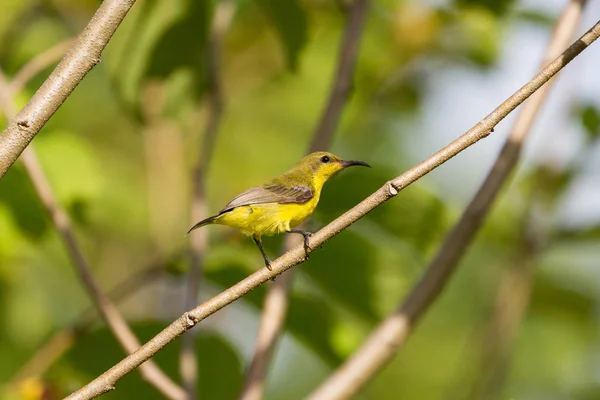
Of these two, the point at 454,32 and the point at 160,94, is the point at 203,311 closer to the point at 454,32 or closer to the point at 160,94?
the point at 160,94

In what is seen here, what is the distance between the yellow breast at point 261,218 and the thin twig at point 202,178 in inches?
5.1

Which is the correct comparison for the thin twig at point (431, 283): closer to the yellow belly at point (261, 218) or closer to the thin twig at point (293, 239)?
the thin twig at point (293, 239)

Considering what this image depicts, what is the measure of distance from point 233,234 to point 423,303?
0.93 meters

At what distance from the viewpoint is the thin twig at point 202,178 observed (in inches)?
115

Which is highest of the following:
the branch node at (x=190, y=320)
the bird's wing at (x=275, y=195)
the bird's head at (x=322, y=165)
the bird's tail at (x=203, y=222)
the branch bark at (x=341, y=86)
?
the branch bark at (x=341, y=86)

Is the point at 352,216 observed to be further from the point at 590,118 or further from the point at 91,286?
the point at 590,118

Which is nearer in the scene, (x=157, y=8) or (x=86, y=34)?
(x=86, y=34)

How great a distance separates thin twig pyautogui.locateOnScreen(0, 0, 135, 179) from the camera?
173 cm

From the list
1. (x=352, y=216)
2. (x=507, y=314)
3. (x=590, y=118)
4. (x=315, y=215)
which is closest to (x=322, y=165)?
(x=315, y=215)

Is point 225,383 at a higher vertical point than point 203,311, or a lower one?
lower

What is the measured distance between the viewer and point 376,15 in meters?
5.41

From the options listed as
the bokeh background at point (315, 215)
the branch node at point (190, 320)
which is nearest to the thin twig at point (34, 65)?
the bokeh background at point (315, 215)

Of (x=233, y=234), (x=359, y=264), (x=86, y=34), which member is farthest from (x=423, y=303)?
(x=86, y=34)

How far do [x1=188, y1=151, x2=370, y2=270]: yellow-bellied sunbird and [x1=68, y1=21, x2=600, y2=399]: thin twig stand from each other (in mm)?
972
